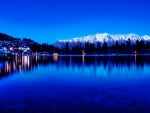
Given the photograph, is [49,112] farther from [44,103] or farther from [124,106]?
[124,106]

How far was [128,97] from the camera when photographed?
16.7m

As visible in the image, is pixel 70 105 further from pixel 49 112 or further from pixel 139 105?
pixel 139 105

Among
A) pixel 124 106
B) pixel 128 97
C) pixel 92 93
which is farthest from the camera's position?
pixel 92 93

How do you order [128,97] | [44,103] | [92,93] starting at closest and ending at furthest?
[44,103] < [128,97] < [92,93]

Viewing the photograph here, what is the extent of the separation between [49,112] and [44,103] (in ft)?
7.25

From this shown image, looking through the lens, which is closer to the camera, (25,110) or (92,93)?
(25,110)

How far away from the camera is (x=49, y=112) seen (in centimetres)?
1265

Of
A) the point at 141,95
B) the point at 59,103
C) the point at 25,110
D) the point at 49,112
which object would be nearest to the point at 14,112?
the point at 25,110

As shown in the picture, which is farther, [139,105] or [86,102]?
[86,102]

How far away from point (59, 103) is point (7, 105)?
2.58 meters

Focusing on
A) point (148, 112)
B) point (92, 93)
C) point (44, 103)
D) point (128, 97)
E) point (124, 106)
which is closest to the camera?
point (148, 112)

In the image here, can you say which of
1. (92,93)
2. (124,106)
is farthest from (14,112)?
(92,93)

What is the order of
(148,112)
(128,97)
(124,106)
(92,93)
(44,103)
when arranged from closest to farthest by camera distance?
(148,112)
(124,106)
(44,103)
(128,97)
(92,93)

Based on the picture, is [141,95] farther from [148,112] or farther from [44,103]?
[44,103]
